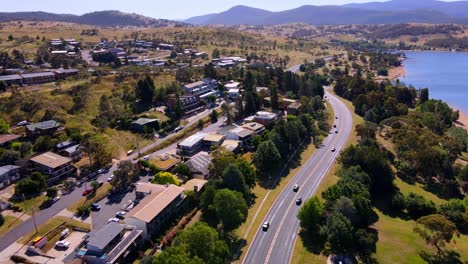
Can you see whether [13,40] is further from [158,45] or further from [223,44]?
[223,44]

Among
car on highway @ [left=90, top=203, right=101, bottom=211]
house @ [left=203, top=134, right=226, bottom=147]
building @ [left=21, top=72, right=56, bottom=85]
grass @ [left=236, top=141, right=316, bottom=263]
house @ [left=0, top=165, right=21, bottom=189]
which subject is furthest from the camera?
building @ [left=21, top=72, right=56, bottom=85]

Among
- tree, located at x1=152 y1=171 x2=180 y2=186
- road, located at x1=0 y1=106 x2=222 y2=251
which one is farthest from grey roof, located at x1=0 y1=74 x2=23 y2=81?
tree, located at x1=152 y1=171 x2=180 y2=186

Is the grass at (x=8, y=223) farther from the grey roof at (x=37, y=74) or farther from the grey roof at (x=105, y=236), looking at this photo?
the grey roof at (x=37, y=74)

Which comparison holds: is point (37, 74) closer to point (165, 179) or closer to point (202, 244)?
point (165, 179)

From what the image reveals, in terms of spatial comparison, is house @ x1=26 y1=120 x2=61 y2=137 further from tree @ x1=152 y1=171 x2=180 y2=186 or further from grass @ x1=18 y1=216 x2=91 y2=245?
tree @ x1=152 y1=171 x2=180 y2=186

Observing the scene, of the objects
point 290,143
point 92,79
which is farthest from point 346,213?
point 92,79

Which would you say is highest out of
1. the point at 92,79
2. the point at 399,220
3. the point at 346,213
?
the point at 92,79
